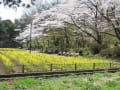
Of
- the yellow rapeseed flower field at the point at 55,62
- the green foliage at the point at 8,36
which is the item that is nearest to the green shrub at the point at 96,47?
the yellow rapeseed flower field at the point at 55,62

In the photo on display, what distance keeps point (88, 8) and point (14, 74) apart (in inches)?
880

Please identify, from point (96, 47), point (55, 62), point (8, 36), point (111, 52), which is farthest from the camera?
point (8, 36)

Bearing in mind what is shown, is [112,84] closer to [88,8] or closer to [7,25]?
[88,8]

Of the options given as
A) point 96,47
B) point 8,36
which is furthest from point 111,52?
point 8,36

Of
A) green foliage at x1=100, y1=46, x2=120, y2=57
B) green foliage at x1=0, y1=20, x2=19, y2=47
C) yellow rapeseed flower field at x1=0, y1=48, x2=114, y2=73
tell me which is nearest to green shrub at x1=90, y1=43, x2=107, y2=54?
Result: green foliage at x1=100, y1=46, x2=120, y2=57

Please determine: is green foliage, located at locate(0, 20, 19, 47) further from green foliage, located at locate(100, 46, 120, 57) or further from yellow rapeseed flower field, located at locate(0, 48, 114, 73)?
Result: yellow rapeseed flower field, located at locate(0, 48, 114, 73)

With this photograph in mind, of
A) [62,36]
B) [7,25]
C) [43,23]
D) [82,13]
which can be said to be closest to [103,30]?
[82,13]

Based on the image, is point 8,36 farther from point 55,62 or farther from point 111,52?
point 55,62

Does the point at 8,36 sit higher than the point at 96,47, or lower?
lower

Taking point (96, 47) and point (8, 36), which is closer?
point (96, 47)

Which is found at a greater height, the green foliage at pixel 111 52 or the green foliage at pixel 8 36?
the green foliage at pixel 111 52

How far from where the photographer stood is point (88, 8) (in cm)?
3969

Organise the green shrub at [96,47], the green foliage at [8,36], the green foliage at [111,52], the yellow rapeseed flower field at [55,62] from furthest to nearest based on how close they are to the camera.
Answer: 1. the green foliage at [8,36]
2. the green shrub at [96,47]
3. the green foliage at [111,52]
4. the yellow rapeseed flower field at [55,62]

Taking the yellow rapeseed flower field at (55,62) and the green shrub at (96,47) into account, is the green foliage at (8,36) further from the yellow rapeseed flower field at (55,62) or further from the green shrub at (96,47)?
the yellow rapeseed flower field at (55,62)
